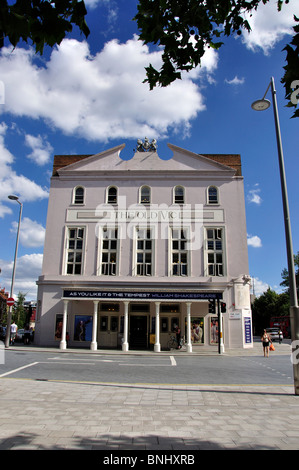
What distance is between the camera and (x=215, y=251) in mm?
26094

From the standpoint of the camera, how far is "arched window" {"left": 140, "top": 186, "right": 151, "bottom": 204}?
27.4m

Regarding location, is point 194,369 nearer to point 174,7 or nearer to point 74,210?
point 174,7

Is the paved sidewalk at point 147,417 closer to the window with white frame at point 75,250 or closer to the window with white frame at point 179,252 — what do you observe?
the window with white frame at point 179,252

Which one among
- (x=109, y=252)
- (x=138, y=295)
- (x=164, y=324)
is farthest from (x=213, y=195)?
(x=164, y=324)

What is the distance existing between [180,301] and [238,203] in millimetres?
9414

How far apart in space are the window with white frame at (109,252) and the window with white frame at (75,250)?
5.71ft

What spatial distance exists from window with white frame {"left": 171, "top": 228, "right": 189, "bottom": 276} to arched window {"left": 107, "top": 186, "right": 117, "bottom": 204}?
5.56m

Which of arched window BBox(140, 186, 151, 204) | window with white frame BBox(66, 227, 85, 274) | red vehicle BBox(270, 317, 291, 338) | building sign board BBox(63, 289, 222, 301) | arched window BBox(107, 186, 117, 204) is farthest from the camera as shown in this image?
red vehicle BBox(270, 317, 291, 338)

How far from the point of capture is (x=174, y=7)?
15.1ft

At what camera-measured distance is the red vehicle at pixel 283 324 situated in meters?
52.3

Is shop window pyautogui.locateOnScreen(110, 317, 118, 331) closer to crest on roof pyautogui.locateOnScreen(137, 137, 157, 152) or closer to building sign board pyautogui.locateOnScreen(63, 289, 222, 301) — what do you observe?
building sign board pyautogui.locateOnScreen(63, 289, 222, 301)

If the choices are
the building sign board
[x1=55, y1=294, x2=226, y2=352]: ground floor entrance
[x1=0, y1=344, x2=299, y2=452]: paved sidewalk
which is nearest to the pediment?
the building sign board

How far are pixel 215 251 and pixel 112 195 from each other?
31.4 ft
